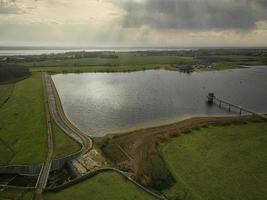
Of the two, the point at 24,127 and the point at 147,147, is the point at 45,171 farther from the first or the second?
the point at 24,127

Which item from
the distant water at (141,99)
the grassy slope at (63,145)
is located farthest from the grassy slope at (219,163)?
the grassy slope at (63,145)

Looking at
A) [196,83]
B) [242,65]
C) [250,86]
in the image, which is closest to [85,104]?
[196,83]

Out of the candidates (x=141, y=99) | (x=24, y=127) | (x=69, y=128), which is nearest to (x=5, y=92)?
(x=24, y=127)

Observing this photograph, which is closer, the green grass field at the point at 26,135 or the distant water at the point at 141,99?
the green grass field at the point at 26,135

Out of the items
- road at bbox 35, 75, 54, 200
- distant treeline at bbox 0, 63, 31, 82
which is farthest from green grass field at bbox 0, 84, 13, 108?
road at bbox 35, 75, 54, 200

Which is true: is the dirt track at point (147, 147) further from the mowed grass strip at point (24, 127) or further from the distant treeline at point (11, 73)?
the distant treeline at point (11, 73)

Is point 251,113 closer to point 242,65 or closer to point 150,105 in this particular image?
point 150,105
